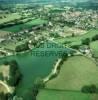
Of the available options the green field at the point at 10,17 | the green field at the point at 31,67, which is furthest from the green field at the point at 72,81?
the green field at the point at 10,17

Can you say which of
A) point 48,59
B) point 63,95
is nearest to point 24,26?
point 48,59

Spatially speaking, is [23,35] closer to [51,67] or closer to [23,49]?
[23,49]

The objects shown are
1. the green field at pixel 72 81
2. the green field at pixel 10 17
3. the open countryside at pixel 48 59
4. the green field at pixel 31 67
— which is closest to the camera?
the green field at pixel 72 81

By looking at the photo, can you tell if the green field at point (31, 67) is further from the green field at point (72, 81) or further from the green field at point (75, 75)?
the green field at point (75, 75)

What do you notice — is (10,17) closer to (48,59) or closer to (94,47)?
(94,47)

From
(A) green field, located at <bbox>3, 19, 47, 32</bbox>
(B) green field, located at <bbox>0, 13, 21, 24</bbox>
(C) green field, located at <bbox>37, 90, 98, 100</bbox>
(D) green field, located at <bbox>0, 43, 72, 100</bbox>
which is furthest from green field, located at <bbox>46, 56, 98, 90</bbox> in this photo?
(B) green field, located at <bbox>0, 13, 21, 24</bbox>

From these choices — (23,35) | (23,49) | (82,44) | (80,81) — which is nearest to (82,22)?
(23,35)

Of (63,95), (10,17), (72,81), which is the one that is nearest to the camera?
(63,95)
